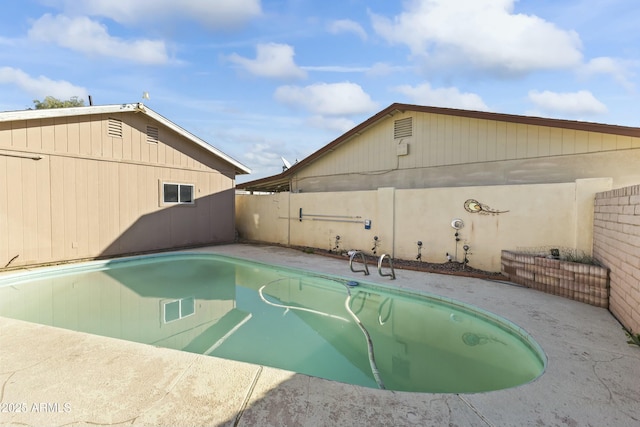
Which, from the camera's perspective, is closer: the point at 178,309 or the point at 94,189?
the point at 178,309

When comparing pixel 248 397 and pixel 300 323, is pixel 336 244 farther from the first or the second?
pixel 248 397

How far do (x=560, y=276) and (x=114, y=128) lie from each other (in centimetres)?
1196

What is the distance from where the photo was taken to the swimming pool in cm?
354

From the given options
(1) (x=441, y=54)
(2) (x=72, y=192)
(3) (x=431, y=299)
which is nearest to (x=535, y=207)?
(3) (x=431, y=299)

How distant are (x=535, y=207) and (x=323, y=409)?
6483mm

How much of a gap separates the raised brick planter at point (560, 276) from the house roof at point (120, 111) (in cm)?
1015

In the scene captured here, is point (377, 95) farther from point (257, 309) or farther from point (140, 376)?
point (140, 376)

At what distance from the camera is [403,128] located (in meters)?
10.6

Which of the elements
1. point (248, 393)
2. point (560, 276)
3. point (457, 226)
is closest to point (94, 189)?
point (248, 393)

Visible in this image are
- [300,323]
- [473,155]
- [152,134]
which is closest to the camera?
[300,323]

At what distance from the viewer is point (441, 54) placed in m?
10.8

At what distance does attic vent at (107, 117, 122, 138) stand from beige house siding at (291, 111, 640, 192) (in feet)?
24.7

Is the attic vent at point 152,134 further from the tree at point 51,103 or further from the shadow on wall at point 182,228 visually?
the tree at point 51,103

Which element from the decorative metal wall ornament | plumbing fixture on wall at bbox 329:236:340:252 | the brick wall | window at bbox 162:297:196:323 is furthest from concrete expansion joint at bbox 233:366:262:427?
plumbing fixture on wall at bbox 329:236:340:252
